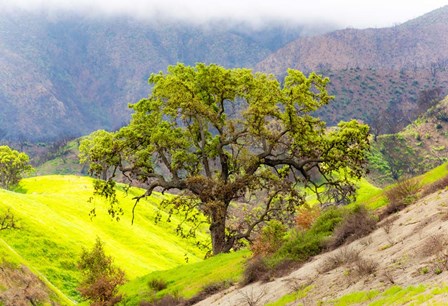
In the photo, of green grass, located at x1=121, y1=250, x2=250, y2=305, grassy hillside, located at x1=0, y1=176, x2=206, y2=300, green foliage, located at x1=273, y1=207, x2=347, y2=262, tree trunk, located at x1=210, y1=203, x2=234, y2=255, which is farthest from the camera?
grassy hillside, located at x1=0, y1=176, x2=206, y2=300

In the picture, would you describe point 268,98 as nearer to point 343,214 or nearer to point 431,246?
point 343,214

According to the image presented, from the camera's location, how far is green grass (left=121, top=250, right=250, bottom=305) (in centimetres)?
3481

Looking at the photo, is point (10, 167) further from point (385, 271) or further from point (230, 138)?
point (385, 271)

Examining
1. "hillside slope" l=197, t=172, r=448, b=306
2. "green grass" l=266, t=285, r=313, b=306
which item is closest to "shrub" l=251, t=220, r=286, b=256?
"hillside slope" l=197, t=172, r=448, b=306

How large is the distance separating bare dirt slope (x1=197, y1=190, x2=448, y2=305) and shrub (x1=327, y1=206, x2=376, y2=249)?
60 cm

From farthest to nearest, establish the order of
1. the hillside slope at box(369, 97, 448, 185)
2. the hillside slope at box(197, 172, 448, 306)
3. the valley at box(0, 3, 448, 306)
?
1. the hillside slope at box(369, 97, 448, 185)
2. the valley at box(0, 3, 448, 306)
3. the hillside slope at box(197, 172, 448, 306)

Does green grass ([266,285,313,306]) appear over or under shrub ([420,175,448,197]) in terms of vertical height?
under

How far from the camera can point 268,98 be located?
4153 cm

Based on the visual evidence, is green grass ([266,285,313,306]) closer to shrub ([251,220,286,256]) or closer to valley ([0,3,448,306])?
valley ([0,3,448,306])

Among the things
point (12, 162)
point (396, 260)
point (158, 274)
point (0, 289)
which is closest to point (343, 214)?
point (396, 260)

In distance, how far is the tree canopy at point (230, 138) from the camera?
136 ft

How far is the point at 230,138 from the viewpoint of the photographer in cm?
4325

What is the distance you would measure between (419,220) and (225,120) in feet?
75.1

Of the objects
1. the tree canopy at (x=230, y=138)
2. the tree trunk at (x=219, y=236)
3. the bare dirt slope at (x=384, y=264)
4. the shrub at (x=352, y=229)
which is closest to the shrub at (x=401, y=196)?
the bare dirt slope at (x=384, y=264)
